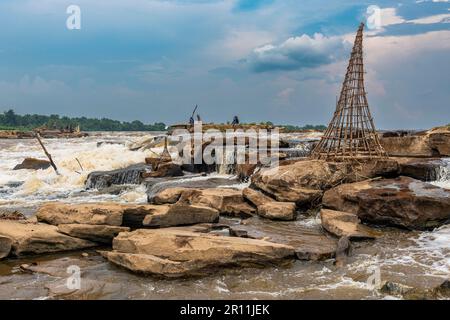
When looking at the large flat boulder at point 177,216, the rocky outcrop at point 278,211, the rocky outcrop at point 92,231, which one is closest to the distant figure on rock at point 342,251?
the rocky outcrop at point 278,211

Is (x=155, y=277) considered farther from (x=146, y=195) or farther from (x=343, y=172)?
(x=146, y=195)

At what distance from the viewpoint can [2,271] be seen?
22.1ft

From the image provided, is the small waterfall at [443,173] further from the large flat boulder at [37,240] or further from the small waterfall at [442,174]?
the large flat boulder at [37,240]

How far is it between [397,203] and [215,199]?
428 cm

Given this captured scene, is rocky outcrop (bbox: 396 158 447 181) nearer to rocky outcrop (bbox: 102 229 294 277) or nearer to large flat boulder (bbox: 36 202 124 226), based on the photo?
rocky outcrop (bbox: 102 229 294 277)

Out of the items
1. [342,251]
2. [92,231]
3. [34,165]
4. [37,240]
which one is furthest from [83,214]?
[34,165]

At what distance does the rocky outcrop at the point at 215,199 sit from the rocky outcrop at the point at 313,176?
37.8 inches

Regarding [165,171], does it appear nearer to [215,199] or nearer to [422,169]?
[215,199]

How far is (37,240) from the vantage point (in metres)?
7.61

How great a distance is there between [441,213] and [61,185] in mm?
14509

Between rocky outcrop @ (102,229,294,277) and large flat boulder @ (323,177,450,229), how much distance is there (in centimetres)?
300
